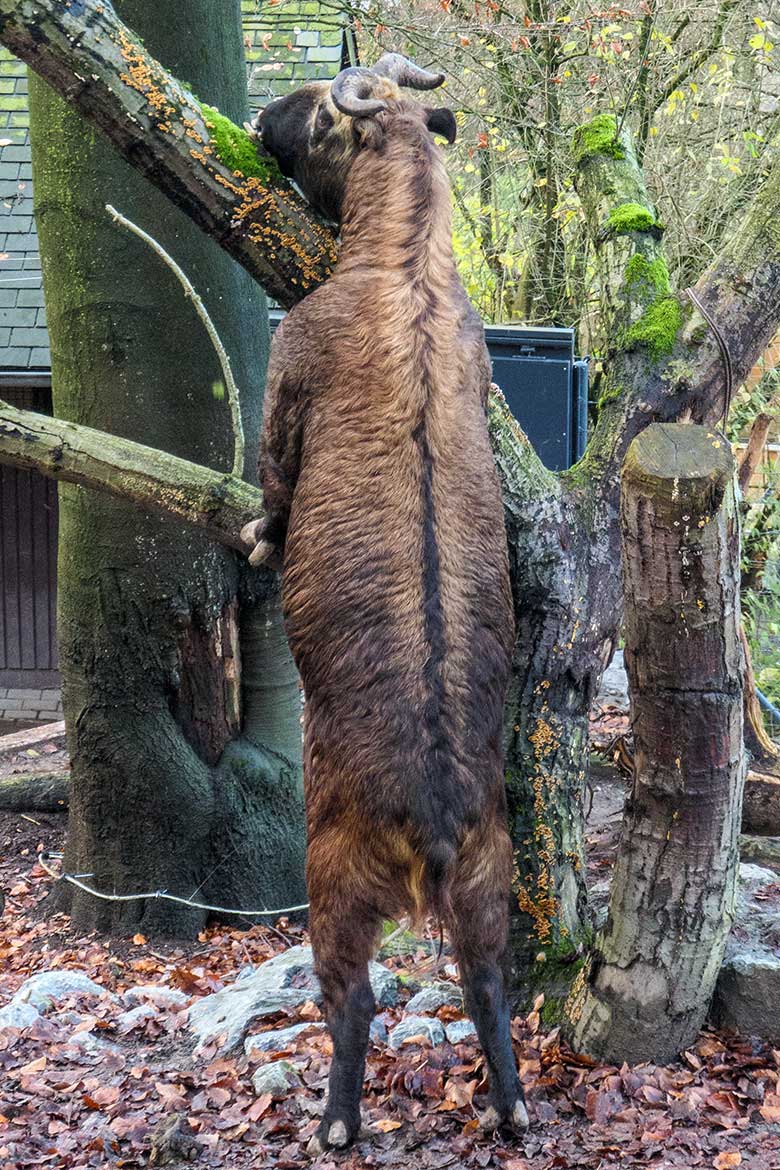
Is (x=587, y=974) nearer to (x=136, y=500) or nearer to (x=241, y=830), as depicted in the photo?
(x=136, y=500)

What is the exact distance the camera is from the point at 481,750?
3623 millimetres

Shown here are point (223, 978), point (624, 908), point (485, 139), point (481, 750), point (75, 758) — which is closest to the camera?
point (481, 750)

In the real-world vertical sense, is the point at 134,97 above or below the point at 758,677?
above

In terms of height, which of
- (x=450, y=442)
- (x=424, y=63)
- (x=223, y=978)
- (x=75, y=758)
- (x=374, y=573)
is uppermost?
(x=424, y=63)

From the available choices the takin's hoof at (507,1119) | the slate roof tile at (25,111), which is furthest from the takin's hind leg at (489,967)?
the slate roof tile at (25,111)

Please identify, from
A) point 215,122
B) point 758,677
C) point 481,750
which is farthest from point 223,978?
point 758,677

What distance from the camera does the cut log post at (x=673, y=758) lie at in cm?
346

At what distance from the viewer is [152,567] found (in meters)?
6.16

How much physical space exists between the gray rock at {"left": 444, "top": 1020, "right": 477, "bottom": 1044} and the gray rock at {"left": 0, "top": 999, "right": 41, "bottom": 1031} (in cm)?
176

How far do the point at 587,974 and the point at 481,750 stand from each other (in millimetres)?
951

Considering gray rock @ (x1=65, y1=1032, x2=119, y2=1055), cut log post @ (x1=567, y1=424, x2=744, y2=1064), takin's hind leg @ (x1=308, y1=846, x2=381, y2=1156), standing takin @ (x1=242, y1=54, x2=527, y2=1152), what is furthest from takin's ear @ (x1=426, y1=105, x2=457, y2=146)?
gray rock @ (x1=65, y1=1032, x2=119, y2=1055)

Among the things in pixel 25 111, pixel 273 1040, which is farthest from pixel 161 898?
pixel 25 111

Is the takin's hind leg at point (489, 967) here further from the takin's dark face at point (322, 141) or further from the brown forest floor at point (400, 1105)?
the takin's dark face at point (322, 141)

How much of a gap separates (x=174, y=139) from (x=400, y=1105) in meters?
3.10
